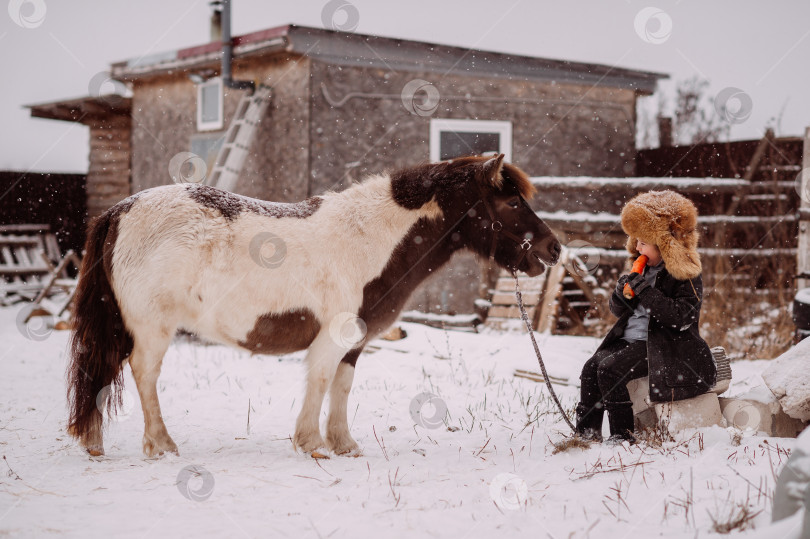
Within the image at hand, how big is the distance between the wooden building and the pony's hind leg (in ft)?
24.3

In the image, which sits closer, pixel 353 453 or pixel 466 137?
pixel 353 453

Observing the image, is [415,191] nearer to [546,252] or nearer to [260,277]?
[546,252]

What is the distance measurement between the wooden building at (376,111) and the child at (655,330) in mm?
7478

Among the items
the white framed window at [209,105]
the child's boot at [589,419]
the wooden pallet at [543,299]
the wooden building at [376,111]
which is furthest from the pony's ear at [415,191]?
the white framed window at [209,105]

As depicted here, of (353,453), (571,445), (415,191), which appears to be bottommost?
(353,453)

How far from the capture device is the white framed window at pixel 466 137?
11789 millimetres

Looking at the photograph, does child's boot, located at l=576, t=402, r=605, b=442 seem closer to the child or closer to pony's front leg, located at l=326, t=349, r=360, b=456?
the child

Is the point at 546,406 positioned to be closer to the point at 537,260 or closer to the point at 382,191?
the point at 537,260

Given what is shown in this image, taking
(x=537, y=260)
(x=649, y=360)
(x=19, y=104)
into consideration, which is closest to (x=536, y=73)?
(x=537, y=260)

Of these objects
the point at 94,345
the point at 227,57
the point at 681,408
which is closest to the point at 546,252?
the point at 681,408

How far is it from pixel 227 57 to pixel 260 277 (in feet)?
29.6

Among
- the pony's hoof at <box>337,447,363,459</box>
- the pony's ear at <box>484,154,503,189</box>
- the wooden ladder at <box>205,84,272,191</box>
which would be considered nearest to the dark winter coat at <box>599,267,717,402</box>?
the pony's ear at <box>484,154,503,189</box>

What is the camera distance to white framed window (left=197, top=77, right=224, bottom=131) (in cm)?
1247

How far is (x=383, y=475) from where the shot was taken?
3.42 m
